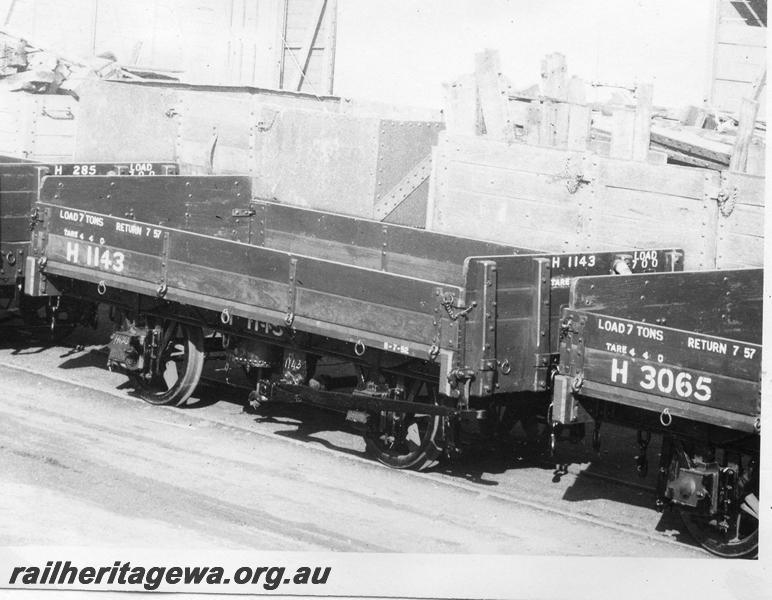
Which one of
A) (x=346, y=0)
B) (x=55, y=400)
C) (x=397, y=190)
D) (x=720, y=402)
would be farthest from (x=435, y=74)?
(x=720, y=402)

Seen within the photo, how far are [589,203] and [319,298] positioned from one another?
401 centimetres

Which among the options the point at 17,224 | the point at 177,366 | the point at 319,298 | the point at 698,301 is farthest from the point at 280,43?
the point at 698,301

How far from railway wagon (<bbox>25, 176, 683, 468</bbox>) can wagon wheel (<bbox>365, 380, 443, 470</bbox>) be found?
0.01m

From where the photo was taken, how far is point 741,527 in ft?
28.3

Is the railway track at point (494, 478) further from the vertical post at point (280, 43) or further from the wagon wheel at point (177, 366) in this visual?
the vertical post at point (280, 43)

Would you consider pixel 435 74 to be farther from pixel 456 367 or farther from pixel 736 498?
pixel 736 498

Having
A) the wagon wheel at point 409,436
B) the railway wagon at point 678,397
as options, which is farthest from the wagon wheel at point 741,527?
the wagon wheel at point 409,436

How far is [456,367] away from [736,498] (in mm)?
2133

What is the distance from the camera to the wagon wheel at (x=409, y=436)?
10125 mm

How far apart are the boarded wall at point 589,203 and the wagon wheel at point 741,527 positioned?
3578 mm

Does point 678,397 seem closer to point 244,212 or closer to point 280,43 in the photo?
point 244,212

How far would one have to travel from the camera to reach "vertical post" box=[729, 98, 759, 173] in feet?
39.7

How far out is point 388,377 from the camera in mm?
10258

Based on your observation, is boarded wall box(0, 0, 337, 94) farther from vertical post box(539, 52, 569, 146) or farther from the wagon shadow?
the wagon shadow
